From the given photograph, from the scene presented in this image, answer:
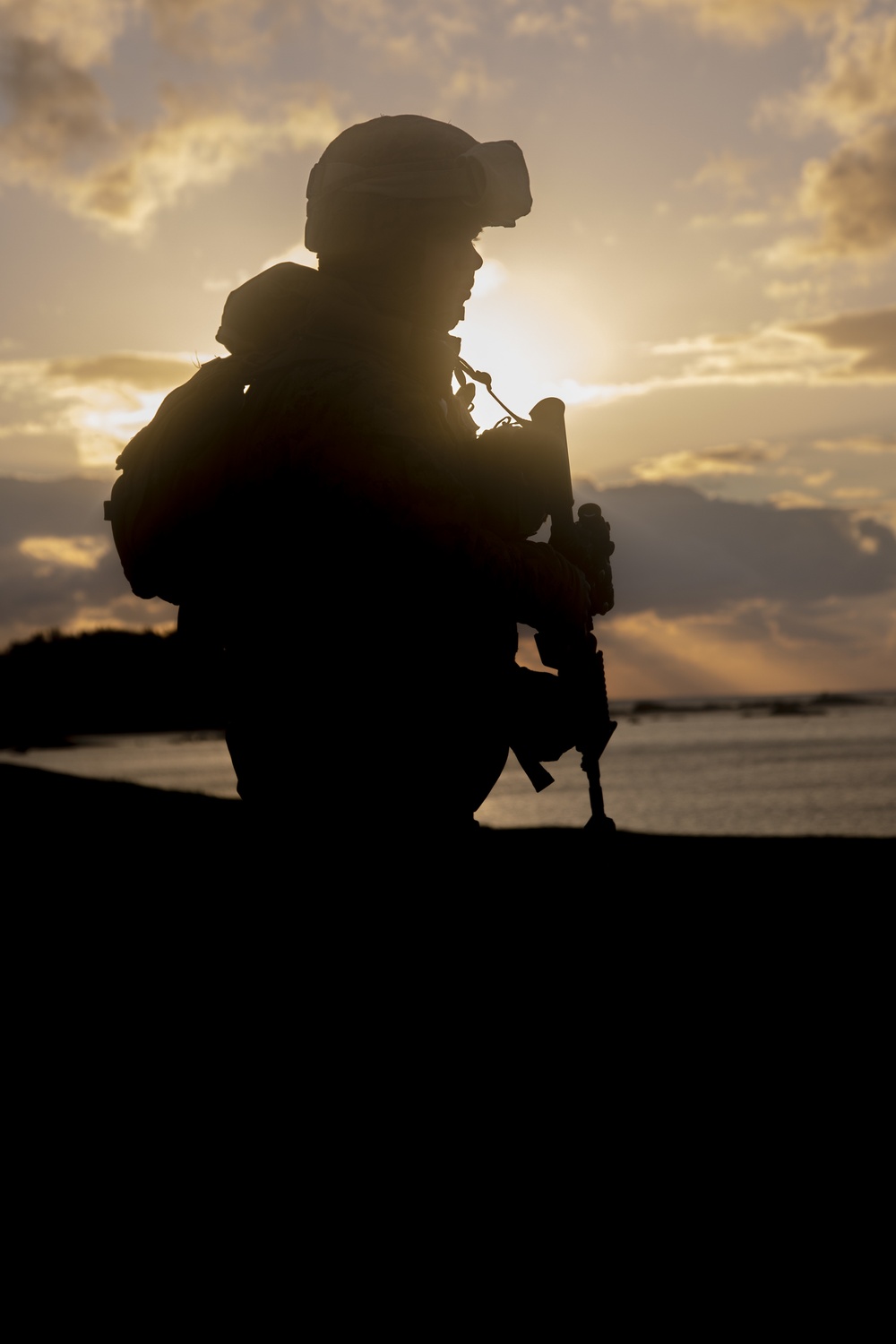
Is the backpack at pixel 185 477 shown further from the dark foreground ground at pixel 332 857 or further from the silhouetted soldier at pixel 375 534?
the dark foreground ground at pixel 332 857

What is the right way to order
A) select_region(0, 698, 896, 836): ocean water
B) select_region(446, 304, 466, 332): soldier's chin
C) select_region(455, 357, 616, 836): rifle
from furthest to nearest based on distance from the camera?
1. select_region(0, 698, 896, 836): ocean water
2. select_region(446, 304, 466, 332): soldier's chin
3. select_region(455, 357, 616, 836): rifle

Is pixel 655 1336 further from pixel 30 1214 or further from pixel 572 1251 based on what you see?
pixel 30 1214

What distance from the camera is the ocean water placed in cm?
3278

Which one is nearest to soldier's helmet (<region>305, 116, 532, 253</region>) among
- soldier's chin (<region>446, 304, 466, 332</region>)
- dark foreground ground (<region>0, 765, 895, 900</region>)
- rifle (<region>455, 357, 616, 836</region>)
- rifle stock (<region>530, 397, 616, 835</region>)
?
soldier's chin (<region>446, 304, 466, 332</region>)

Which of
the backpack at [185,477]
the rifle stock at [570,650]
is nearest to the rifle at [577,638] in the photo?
the rifle stock at [570,650]

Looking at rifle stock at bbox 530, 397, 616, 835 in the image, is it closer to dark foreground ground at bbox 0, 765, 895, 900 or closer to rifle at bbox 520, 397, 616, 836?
rifle at bbox 520, 397, 616, 836

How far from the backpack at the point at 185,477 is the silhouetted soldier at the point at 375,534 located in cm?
5

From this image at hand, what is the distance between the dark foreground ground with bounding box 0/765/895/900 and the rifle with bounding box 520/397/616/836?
23cm

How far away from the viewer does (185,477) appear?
2385 millimetres

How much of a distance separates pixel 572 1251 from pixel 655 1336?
229 millimetres

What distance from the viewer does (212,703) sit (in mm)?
2699

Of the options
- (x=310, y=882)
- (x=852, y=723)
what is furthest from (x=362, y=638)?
(x=852, y=723)

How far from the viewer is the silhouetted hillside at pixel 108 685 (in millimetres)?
2701

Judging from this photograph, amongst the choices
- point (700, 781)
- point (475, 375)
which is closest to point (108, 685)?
point (700, 781)
